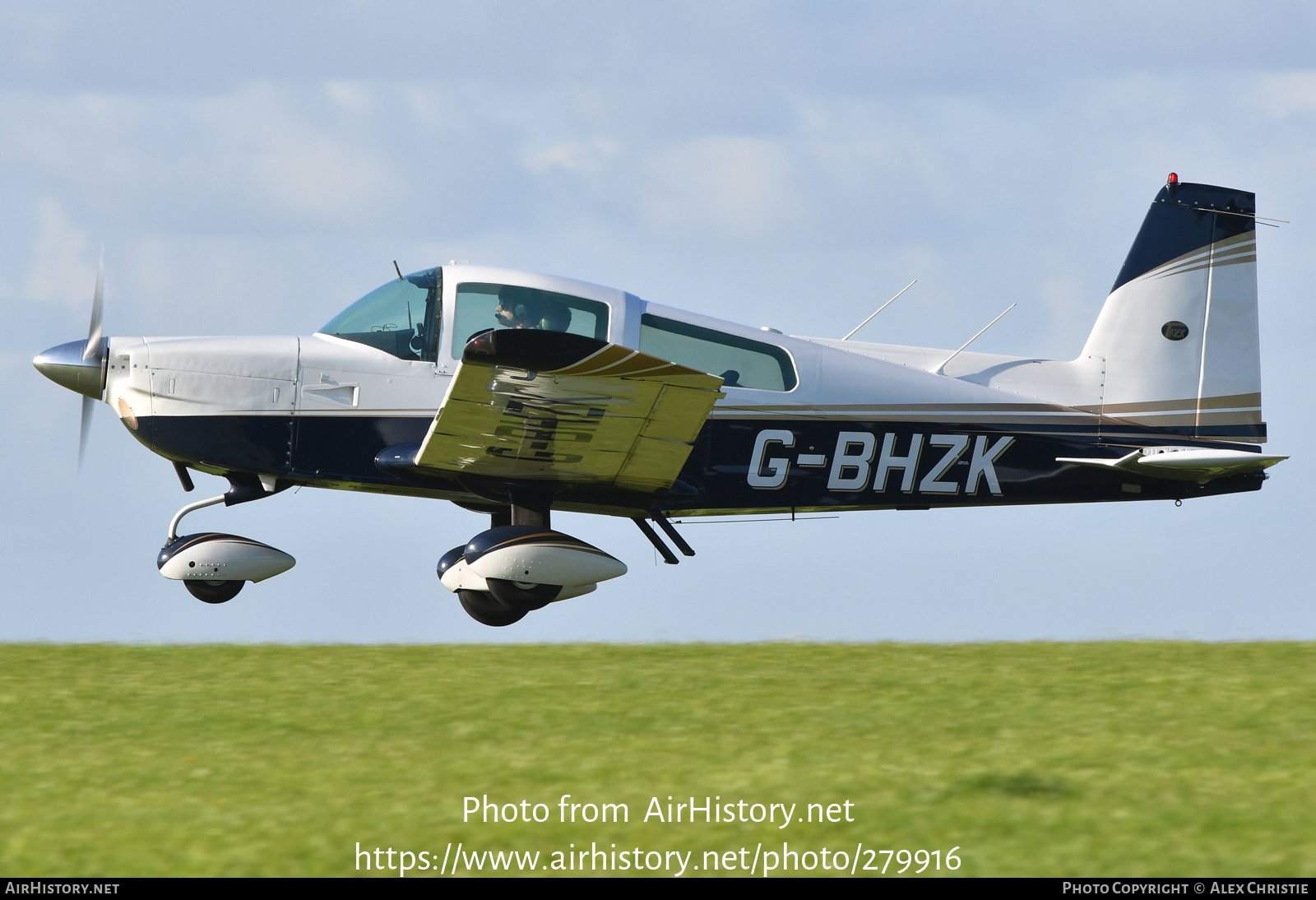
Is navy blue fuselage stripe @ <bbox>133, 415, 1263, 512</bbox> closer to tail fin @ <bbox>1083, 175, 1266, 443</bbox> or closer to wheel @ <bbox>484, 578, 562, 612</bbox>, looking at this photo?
tail fin @ <bbox>1083, 175, 1266, 443</bbox>

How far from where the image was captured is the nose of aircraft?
8.75 meters

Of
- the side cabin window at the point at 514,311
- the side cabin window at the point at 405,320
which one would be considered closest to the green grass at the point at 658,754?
the side cabin window at the point at 405,320

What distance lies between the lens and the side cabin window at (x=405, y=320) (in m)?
8.77

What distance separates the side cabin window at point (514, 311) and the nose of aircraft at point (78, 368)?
8.21 ft

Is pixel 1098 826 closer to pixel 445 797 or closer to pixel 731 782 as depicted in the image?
pixel 731 782

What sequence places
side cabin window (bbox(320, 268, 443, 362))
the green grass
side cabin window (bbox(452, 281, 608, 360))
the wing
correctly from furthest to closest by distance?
side cabin window (bbox(320, 268, 443, 362)) < side cabin window (bbox(452, 281, 608, 360)) < the wing < the green grass

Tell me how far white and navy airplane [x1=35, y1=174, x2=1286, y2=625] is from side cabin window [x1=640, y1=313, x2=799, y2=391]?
0.01 meters

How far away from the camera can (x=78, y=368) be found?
8758mm

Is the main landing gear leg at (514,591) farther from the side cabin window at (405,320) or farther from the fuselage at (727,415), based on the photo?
the side cabin window at (405,320)

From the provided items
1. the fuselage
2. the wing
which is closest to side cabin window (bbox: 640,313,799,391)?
the fuselage

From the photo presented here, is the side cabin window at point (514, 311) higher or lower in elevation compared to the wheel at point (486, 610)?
higher

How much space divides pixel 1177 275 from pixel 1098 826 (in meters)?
6.70

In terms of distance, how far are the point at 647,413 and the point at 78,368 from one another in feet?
13.4
